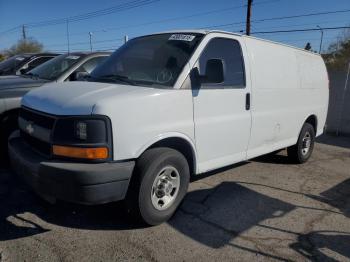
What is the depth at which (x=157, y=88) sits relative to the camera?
3.61 m

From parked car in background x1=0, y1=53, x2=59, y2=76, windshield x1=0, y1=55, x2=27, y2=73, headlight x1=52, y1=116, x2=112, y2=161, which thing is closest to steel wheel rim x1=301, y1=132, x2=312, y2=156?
headlight x1=52, y1=116, x2=112, y2=161

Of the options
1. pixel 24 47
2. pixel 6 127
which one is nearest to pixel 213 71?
pixel 6 127

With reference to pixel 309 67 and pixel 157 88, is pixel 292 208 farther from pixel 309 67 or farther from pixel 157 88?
pixel 309 67

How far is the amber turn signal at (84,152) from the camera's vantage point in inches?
122

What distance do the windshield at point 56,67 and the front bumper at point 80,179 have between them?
2.95m

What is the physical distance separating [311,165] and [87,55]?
4611 mm

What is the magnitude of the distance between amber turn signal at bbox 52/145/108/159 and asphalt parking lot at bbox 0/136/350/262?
86cm

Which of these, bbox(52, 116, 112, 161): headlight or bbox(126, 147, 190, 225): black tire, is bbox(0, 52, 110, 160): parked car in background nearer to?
bbox(52, 116, 112, 161): headlight

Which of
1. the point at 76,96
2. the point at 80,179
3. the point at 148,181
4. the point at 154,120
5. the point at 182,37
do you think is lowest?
the point at 148,181

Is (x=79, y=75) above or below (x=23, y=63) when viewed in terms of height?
below

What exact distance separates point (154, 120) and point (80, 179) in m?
0.91

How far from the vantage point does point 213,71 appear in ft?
13.1

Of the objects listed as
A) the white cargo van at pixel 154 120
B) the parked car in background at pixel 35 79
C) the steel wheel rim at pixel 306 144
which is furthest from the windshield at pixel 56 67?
the steel wheel rim at pixel 306 144

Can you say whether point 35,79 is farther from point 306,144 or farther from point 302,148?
point 306,144
